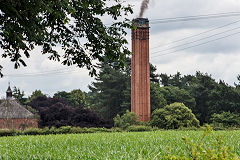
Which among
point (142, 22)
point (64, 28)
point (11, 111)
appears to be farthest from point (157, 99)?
point (64, 28)

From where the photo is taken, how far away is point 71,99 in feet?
189

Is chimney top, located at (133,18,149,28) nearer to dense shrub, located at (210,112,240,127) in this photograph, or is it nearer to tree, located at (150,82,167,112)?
tree, located at (150,82,167,112)

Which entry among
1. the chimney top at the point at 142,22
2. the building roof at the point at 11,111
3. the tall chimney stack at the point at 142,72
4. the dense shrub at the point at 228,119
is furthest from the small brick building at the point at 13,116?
the dense shrub at the point at 228,119

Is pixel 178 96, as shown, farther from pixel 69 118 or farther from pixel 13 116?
pixel 13 116

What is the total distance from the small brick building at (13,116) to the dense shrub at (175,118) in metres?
13.7

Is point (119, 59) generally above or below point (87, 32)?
below

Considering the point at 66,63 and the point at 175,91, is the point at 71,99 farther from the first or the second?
Answer: the point at 66,63

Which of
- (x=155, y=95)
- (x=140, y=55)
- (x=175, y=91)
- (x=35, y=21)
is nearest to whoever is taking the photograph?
(x=35, y=21)

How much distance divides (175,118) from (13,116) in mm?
18571

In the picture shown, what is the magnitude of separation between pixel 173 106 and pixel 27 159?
23.3 m

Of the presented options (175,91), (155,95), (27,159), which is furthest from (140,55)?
(27,159)

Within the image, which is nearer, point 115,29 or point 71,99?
point 115,29

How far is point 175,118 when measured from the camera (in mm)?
27250

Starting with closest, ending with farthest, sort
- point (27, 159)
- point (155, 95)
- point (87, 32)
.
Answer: point (27, 159), point (87, 32), point (155, 95)
